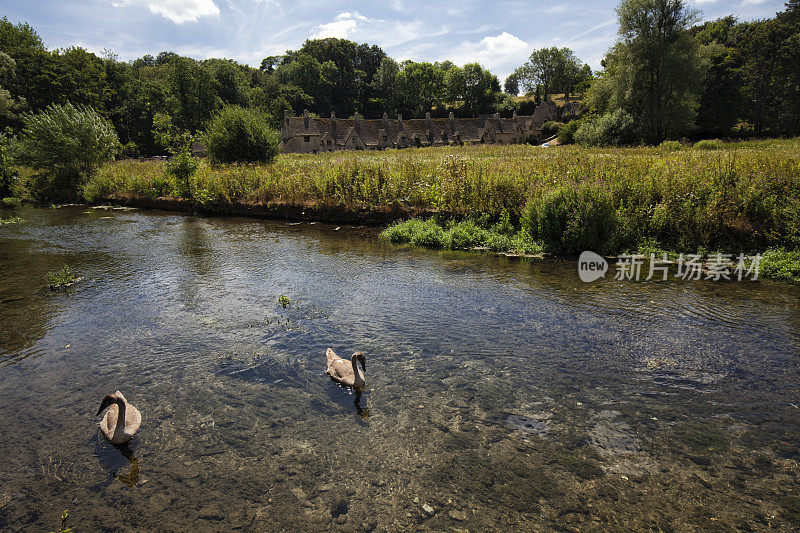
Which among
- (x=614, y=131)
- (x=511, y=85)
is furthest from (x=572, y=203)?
(x=511, y=85)

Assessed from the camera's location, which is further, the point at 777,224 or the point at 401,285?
the point at 777,224

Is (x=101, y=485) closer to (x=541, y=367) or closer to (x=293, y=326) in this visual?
(x=293, y=326)

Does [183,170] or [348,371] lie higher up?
[183,170]

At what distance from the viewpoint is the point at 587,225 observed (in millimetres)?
12766

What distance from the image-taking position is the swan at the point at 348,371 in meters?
5.64

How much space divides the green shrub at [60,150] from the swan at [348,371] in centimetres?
3508

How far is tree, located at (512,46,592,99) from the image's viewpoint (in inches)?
4717

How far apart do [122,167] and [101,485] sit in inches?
1343

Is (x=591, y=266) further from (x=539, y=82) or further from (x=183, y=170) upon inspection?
(x=539, y=82)

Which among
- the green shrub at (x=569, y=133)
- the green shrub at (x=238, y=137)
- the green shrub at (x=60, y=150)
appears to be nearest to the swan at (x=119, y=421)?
the green shrub at (x=238, y=137)

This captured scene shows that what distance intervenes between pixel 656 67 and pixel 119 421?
54129 mm

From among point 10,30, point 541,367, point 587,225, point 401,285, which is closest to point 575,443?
point 541,367

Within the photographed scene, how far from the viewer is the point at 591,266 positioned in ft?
39.0

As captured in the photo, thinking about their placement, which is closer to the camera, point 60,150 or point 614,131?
point 60,150
